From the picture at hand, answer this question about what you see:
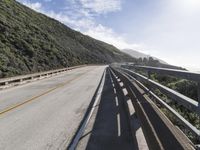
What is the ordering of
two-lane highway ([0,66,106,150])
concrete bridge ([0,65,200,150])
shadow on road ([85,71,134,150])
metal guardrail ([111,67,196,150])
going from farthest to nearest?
two-lane highway ([0,66,106,150]), shadow on road ([85,71,134,150]), concrete bridge ([0,65,200,150]), metal guardrail ([111,67,196,150])

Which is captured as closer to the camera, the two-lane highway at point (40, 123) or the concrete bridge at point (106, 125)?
the concrete bridge at point (106, 125)

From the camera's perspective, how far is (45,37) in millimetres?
64375

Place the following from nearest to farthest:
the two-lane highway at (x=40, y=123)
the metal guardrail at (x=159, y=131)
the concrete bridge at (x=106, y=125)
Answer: the metal guardrail at (x=159, y=131) < the concrete bridge at (x=106, y=125) < the two-lane highway at (x=40, y=123)

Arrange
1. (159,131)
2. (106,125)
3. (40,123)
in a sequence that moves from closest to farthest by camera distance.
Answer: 1. (159,131)
2. (106,125)
3. (40,123)

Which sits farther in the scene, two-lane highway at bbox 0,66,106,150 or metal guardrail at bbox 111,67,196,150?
two-lane highway at bbox 0,66,106,150

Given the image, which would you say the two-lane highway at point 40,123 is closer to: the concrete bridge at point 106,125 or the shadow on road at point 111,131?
the concrete bridge at point 106,125

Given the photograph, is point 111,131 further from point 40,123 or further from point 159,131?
point 159,131

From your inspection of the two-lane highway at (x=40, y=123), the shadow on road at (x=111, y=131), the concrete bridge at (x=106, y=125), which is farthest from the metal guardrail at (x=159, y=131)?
the two-lane highway at (x=40, y=123)

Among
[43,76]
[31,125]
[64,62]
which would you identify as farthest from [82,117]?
[64,62]

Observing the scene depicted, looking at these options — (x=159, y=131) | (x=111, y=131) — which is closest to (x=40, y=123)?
(x=111, y=131)

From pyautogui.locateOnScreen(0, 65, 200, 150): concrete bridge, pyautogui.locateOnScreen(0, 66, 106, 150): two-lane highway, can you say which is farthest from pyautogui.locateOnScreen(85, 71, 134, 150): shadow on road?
pyautogui.locateOnScreen(0, 66, 106, 150): two-lane highway

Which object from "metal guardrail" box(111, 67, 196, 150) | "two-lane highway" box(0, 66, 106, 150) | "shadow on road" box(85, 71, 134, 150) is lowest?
"two-lane highway" box(0, 66, 106, 150)

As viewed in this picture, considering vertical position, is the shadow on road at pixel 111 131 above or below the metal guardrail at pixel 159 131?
below

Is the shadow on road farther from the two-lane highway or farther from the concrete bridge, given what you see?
the two-lane highway
